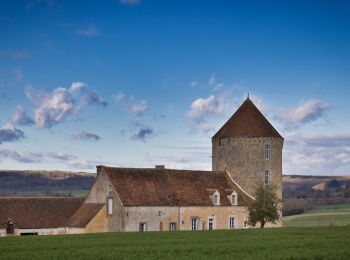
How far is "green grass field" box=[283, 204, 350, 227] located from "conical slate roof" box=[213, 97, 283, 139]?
14440mm

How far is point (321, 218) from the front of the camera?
327 feet

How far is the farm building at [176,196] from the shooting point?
65375 mm

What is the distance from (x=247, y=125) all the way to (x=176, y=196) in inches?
440

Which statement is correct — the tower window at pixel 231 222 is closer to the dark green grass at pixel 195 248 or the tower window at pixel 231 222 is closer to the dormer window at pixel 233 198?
the dormer window at pixel 233 198

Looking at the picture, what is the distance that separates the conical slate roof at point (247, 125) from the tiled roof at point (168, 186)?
4.17 m

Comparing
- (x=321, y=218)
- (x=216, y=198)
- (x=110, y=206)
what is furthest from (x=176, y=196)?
(x=321, y=218)

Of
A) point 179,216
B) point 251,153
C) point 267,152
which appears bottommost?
point 179,216

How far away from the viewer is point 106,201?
66188 millimetres

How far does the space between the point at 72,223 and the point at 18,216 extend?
4.64m

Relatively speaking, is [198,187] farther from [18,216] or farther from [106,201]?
[18,216]

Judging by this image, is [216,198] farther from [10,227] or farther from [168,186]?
[10,227]

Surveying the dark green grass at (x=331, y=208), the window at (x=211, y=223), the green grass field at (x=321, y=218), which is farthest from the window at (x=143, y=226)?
the dark green grass at (x=331, y=208)

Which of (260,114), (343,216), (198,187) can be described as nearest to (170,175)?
(198,187)

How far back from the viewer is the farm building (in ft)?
214
